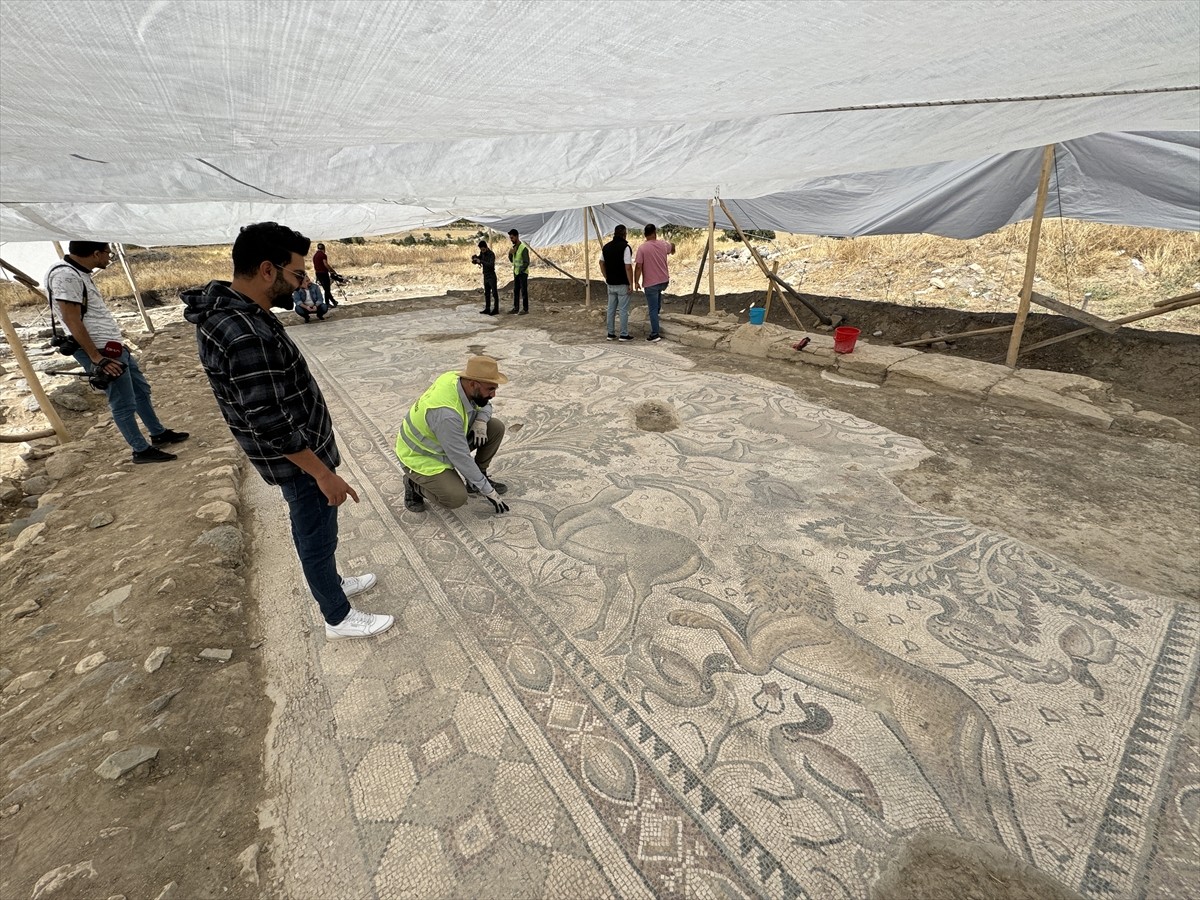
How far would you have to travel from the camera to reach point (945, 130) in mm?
2307

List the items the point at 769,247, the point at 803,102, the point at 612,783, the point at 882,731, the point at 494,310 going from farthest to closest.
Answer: the point at 769,247, the point at 494,310, the point at 803,102, the point at 882,731, the point at 612,783

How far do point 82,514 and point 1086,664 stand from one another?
5.37 meters

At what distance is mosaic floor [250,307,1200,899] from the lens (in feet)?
4.51

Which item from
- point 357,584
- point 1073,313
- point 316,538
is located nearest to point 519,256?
point 1073,313

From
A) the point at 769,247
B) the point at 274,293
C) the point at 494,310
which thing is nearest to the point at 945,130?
the point at 274,293

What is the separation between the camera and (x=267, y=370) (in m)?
1.50

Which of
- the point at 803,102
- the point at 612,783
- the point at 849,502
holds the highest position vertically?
the point at 803,102

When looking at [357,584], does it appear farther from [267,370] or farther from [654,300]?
[654,300]

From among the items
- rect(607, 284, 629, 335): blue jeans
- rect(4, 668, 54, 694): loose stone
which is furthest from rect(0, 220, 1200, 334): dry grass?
rect(4, 668, 54, 694): loose stone

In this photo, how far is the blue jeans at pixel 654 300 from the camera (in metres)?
6.77

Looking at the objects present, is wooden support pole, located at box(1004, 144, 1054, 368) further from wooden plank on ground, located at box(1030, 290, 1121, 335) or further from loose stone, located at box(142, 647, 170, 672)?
loose stone, located at box(142, 647, 170, 672)

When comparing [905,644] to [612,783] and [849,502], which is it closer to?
[849,502]

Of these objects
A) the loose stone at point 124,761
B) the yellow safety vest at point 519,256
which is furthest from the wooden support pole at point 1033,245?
the yellow safety vest at point 519,256

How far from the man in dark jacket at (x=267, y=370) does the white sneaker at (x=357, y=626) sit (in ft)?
1.66
